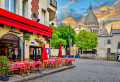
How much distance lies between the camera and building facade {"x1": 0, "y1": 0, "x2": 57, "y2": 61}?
1149cm

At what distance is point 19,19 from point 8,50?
5602 mm

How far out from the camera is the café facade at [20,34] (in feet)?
→ 36.9

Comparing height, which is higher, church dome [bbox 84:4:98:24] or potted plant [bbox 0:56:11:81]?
church dome [bbox 84:4:98:24]

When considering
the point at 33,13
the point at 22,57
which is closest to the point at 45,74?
the point at 22,57

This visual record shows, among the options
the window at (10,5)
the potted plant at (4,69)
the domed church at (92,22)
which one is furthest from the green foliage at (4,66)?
the domed church at (92,22)

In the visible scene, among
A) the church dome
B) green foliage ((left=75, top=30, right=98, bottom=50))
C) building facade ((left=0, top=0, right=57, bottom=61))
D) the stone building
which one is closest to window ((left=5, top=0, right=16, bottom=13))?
building facade ((left=0, top=0, right=57, bottom=61))

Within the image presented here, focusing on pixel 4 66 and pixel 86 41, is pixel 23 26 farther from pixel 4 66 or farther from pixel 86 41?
pixel 86 41

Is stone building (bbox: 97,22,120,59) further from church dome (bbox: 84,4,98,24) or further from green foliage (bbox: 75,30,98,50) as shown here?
church dome (bbox: 84,4,98,24)

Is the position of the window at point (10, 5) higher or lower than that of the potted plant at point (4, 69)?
higher

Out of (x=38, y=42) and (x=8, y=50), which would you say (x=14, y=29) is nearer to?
(x=38, y=42)

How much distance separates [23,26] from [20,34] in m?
0.74

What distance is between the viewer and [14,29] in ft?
39.8

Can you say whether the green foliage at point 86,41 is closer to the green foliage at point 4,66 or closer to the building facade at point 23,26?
the building facade at point 23,26

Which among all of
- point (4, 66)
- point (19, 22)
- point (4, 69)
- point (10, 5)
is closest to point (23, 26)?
point (19, 22)
